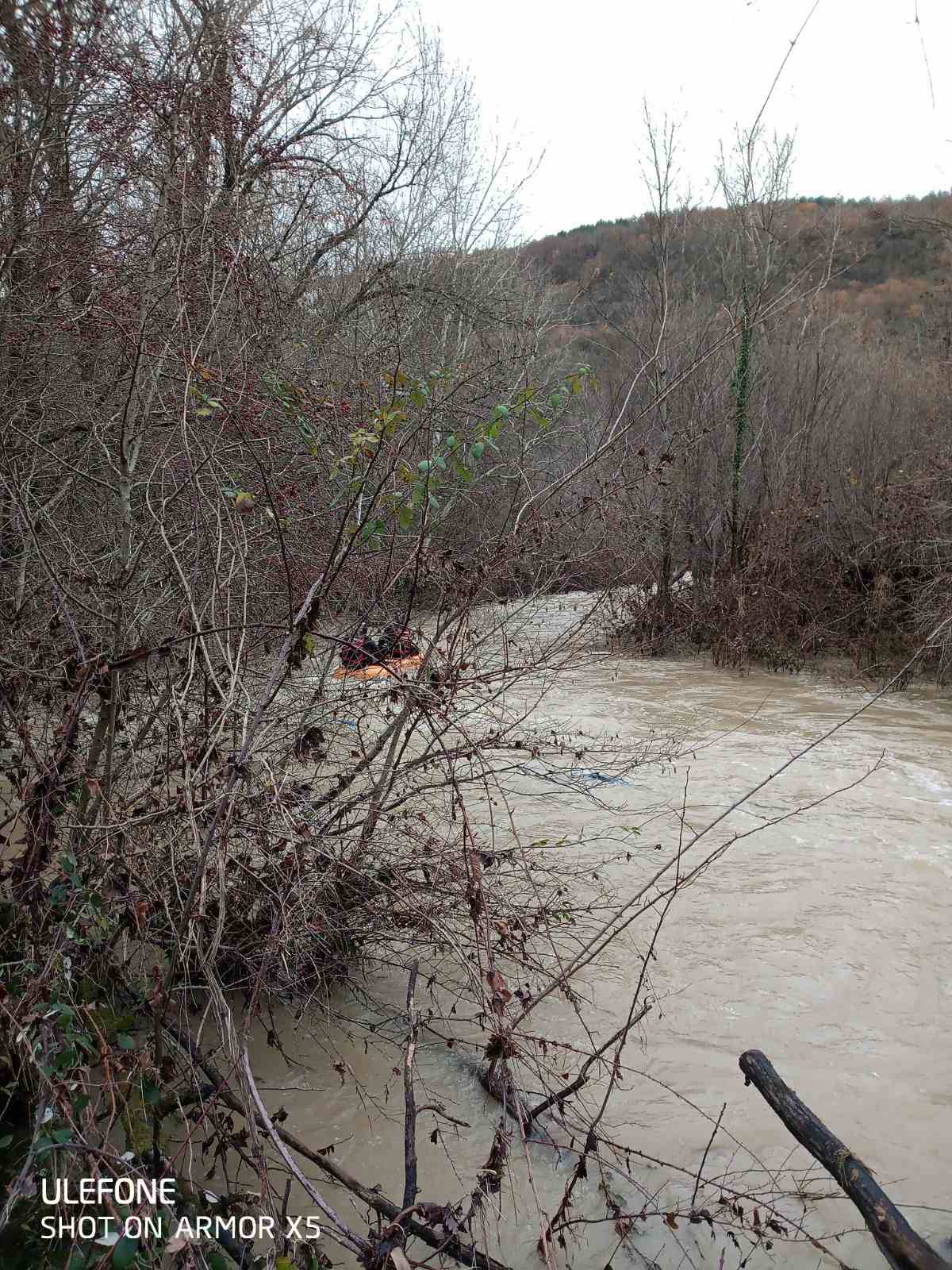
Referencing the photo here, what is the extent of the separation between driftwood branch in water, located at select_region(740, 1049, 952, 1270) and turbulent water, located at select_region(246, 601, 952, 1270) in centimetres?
48

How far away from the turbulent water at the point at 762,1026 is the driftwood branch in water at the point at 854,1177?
1.56 ft

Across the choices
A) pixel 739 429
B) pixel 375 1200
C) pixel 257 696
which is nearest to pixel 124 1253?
pixel 375 1200

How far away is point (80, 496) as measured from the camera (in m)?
5.15

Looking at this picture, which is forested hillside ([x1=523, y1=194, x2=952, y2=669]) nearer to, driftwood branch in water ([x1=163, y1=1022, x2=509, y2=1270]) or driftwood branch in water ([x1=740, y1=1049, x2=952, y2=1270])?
driftwood branch in water ([x1=740, y1=1049, x2=952, y2=1270])

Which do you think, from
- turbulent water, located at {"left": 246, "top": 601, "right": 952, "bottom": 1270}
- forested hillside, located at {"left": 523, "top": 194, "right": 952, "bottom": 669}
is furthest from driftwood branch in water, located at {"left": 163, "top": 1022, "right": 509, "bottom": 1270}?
forested hillside, located at {"left": 523, "top": 194, "right": 952, "bottom": 669}

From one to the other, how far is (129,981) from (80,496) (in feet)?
9.48

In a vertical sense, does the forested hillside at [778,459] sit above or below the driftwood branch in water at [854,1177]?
above

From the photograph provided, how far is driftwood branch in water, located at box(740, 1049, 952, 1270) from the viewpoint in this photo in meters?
2.24

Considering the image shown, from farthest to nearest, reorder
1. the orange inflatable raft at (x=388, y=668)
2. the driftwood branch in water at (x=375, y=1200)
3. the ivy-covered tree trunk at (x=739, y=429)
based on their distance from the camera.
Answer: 1. the ivy-covered tree trunk at (x=739, y=429)
2. the orange inflatable raft at (x=388, y=668)
3. the driftwood branch in water at (x=375, y=1200)

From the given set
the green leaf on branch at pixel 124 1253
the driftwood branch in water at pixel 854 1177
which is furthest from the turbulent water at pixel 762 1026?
the green leaf on branch at pixel 124 1253

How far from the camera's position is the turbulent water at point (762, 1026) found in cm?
309

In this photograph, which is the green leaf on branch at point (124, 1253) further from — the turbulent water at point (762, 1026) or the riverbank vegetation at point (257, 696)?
the turbulent water at point (762, 1026)

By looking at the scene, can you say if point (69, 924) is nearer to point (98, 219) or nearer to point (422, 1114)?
point (422, 1114)

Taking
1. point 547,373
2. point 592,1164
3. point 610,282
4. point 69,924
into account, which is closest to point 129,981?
point 69,924
